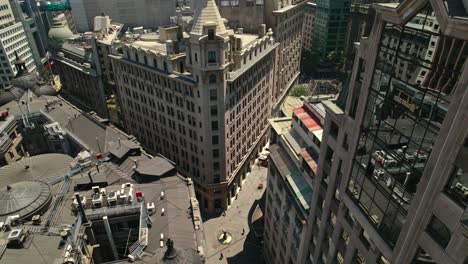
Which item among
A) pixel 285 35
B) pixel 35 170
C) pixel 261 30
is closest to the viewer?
pixel 35 170

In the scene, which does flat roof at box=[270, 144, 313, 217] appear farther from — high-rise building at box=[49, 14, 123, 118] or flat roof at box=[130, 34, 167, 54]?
high-rise building at box=[49, 14, 123, 118]

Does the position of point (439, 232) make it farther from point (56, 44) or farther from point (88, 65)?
point (56, 44)

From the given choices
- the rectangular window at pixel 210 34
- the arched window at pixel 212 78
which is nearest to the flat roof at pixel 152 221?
the arched window at pixel 212 78

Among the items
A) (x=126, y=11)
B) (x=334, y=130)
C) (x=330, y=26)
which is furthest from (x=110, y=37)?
(x=330, y=26)

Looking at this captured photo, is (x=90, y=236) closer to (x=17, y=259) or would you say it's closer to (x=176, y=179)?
(x=17, y=259)

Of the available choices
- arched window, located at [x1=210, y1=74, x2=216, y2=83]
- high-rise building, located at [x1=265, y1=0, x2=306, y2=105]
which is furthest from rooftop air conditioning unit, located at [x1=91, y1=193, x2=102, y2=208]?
high-rise building, located at [x1=265, y1=0, x2=306, y2=105]

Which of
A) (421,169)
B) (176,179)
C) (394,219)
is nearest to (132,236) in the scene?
(176,179)

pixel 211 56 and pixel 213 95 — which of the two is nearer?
pixel 211 56
